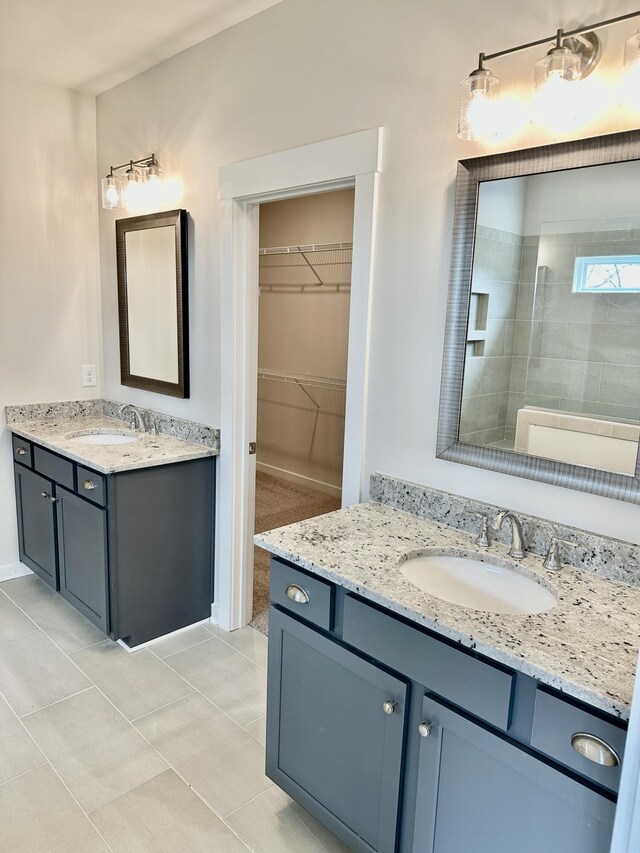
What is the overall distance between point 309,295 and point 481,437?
11.4ft

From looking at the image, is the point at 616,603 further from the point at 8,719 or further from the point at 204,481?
the point at 8,719

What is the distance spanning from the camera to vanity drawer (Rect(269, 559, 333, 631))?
5.18 feet

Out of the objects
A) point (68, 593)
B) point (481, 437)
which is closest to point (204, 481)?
point (68, 593)

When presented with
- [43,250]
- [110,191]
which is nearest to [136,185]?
[110,191]

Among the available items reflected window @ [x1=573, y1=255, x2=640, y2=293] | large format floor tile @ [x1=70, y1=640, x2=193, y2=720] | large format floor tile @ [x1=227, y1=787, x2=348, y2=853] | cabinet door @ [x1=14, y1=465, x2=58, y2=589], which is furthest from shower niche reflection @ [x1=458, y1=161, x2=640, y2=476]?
cabinet door @ [x1=14, y1=465, x2=58, y2=589]

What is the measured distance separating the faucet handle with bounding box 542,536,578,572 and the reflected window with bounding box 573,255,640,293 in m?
0.66

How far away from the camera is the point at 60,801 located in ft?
6.15

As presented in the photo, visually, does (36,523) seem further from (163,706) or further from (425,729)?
(425,729)

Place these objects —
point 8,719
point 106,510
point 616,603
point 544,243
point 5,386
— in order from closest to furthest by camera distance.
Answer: point 616,603 → point 544,243 → point 8,719 → point 106,510 → point 5,386

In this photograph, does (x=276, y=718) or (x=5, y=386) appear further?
(x=5, y=386)

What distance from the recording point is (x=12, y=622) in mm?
2898

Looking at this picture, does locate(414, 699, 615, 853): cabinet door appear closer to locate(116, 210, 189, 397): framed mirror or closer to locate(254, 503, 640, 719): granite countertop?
locate(254, 503, 640, 719): granite countertop

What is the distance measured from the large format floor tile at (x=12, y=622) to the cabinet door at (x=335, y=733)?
1573 millimetres

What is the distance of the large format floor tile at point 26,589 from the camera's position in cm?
314
